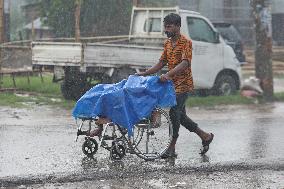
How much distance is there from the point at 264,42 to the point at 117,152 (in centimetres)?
887

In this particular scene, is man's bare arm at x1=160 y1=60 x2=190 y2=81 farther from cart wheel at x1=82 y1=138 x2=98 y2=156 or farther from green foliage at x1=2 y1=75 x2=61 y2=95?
green foliage at x1=2 y1=75 x2=61 y2=95

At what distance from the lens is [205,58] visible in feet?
54.5

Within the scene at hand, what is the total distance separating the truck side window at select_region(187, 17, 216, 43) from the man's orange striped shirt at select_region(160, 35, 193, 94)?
7.78 meters

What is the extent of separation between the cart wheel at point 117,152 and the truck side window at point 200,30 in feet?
27.8

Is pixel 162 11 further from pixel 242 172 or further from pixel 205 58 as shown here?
pixel 242 172

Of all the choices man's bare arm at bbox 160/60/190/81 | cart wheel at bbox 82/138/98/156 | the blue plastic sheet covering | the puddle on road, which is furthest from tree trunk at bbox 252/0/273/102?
cart wheel at bbox 82/138/98/156

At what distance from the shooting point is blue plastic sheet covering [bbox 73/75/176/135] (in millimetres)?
7922

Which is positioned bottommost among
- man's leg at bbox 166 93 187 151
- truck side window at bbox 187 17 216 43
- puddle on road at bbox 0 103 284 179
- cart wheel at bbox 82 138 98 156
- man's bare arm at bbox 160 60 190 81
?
puddle on road at bbox 0 103 284 179


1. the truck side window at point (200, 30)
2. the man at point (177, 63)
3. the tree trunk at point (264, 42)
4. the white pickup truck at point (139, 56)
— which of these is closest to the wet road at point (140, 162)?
the man at point (177, 63)

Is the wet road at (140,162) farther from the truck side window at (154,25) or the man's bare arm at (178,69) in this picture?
the truck side window at (154,25)

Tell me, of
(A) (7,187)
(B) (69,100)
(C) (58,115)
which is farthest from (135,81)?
(B) (69,100)

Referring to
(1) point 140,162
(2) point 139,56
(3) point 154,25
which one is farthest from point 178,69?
(3) point 154,25

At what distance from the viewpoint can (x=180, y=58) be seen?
8.52 m

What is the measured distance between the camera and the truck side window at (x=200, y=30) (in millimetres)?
16375
